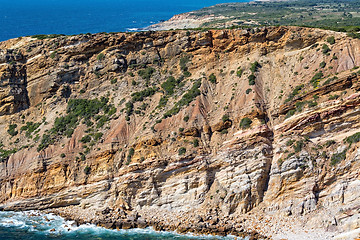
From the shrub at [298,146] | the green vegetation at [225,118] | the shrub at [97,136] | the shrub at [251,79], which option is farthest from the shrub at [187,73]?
the shrub at [298,146]

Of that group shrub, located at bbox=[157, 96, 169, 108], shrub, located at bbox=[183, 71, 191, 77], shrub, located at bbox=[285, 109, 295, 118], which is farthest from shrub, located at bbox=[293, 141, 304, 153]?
shrub, located at bbox=[183, 71, 191, 77]

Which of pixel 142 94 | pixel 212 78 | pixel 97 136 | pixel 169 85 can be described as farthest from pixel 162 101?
pixel 97 136

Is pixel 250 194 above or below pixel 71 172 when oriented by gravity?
below

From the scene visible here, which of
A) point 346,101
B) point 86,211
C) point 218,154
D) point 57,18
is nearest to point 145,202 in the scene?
point 86,211

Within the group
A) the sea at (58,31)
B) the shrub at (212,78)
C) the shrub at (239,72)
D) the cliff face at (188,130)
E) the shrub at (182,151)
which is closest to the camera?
the cliff face at (188,130)

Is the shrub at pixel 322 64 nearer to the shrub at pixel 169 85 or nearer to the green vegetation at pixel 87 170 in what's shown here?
the shrub at pixel 169 85

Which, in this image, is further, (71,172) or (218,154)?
(71,172)

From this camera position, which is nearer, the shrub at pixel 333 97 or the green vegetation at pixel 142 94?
the shrub at pixel 333 97

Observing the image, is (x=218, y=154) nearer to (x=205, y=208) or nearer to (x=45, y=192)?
(x=205, y=208)
